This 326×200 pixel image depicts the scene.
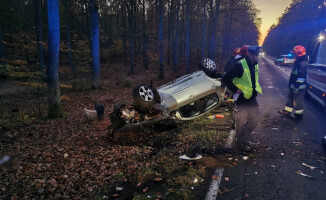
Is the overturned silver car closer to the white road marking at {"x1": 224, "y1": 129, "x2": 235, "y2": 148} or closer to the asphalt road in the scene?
the white road marking at {"x1": 224, "y1": 129, "x2": 235, "y2": 148}

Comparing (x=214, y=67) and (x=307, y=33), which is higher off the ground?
(x=307, y=33)

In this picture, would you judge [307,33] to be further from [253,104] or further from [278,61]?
[253,104]

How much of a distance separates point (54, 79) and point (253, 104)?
21.0 ft

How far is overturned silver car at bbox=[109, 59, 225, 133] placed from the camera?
5.29 m

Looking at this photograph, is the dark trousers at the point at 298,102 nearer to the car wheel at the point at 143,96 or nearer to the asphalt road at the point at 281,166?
the asphalt road at the point at 281,166

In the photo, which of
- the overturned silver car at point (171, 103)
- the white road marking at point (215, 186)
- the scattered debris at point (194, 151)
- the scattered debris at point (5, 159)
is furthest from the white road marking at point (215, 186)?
the scattered debris at point (5, 159)

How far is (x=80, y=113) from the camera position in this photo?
8.74m

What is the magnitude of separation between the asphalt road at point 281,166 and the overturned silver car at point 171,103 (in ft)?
5.70

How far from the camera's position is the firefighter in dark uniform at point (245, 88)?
4918mm

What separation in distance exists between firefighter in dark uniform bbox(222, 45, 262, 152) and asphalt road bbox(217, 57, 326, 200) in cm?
51

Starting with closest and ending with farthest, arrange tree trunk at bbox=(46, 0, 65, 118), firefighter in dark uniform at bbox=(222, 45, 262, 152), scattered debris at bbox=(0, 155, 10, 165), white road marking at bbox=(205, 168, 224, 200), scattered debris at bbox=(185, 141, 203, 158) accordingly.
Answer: white road marking at bbox=(205, 168, 224, 200), scattered debris at bbox=(0, 155, 10, 165), scattered debris at bbox=(185, 141, 203, 158), firefighter in dark uniform at bbox=(222, 45, 262, 152), tree trunk at bbox=(46, 0, 65, 118)

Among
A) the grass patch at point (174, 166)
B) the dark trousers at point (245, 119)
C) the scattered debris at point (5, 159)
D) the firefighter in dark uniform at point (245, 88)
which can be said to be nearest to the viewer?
the grass patch at point (174, 166)

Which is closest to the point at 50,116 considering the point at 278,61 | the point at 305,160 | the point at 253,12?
the point at 305,160

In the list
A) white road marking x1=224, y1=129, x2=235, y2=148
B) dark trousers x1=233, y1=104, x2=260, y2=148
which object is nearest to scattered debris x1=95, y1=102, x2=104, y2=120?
white road marking x1=224, y1=129, x2=235, y2=148
